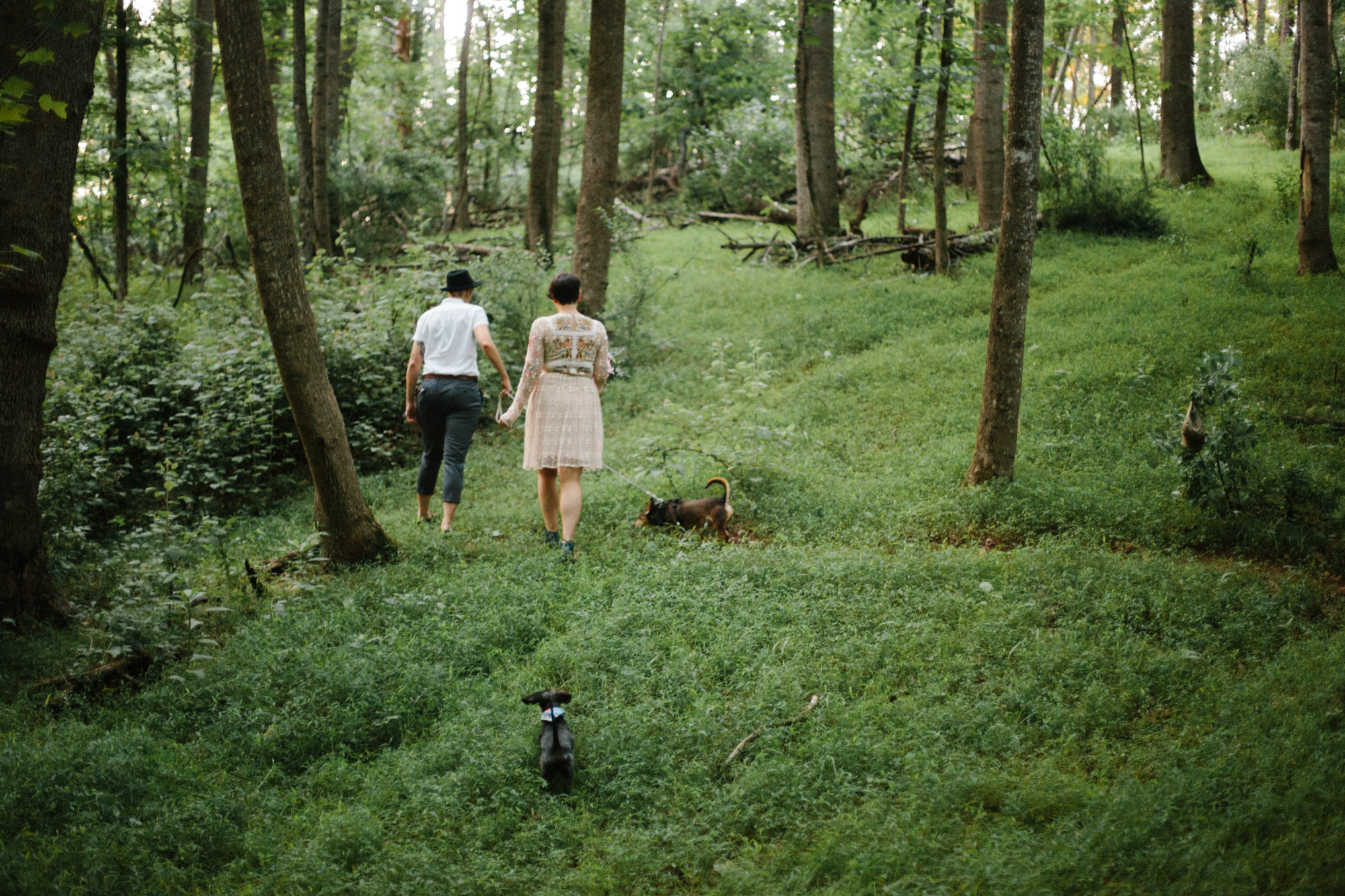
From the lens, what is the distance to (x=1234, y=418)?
626cm

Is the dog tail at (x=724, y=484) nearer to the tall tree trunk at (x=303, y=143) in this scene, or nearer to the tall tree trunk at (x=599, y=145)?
the tall tree trunk at (x=599, y=145)

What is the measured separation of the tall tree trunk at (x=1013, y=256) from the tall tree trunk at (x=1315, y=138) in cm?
523

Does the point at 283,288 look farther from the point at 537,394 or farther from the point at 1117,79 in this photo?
the point at 1117,79

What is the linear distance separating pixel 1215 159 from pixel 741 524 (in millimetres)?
16421

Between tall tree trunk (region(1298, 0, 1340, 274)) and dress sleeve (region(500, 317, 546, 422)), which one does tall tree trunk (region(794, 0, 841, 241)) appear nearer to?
tall tree trunk (region(1298, 0, 1340, 274))

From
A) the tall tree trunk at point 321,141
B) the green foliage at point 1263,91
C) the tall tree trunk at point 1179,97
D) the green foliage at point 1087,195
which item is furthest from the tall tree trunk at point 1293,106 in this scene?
the tall tree trunk at point 321,141

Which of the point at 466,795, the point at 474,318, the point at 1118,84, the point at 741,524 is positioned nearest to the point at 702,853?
the point at 466,795

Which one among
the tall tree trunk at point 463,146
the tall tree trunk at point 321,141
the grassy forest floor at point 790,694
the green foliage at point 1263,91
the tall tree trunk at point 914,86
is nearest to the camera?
the grassy forest floor at point 790,694

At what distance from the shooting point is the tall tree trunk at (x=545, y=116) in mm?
15227

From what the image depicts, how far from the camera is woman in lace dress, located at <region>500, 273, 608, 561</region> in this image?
705 centimetres

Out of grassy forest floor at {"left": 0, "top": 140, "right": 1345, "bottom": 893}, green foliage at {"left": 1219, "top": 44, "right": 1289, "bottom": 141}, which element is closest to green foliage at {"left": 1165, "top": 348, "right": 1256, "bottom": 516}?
grassy forest floor at {"left": 0, "top": 140, "right": 1345, "bottom": 893}

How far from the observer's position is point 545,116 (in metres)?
15.3

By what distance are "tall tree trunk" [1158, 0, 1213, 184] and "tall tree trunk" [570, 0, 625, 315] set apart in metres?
9.58

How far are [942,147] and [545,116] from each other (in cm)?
680
